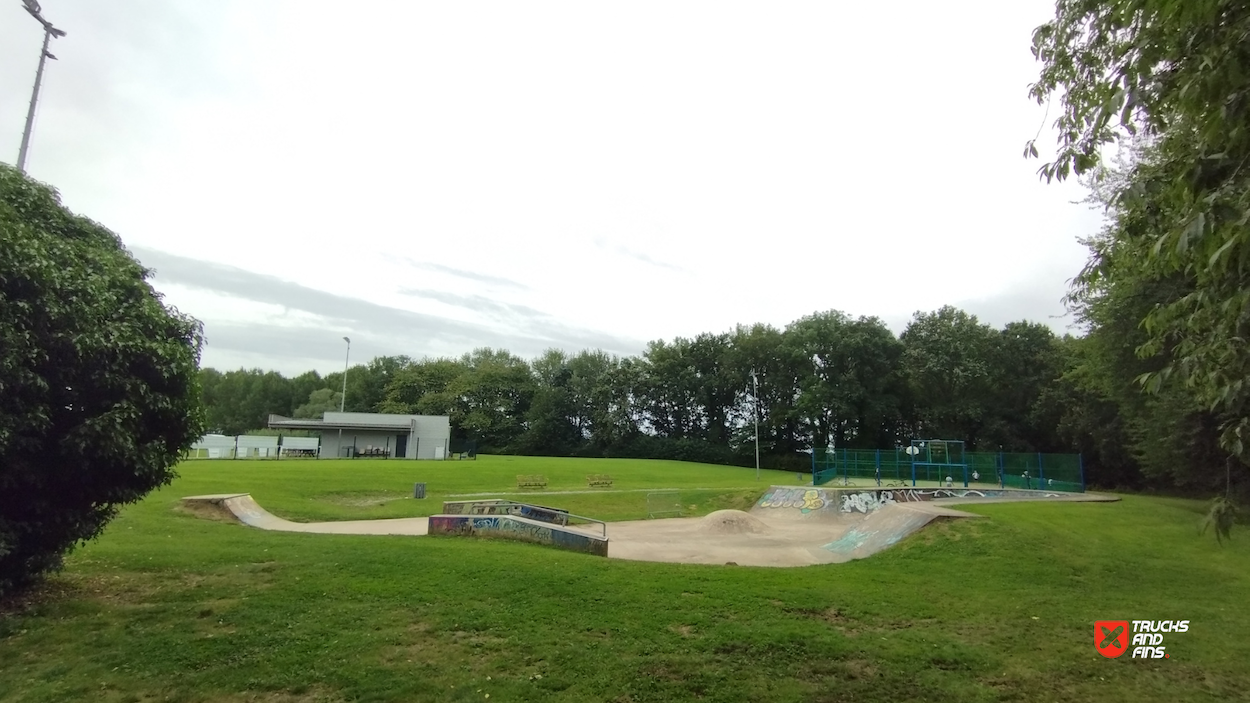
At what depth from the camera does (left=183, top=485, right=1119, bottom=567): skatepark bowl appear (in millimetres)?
14812

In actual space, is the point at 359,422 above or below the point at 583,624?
above

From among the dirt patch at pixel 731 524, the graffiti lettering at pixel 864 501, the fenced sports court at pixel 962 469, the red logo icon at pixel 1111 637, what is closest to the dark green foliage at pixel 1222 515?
the red logo icon at pixel 1111 637

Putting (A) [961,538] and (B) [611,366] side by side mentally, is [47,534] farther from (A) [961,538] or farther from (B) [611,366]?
(B) [611,366]

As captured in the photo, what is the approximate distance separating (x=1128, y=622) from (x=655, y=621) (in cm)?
646

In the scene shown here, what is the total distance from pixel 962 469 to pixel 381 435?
45338 mm

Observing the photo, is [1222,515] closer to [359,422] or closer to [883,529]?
[883,529]

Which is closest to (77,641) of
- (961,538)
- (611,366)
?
(961,538)

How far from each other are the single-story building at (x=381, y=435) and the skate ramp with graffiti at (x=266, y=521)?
128ft

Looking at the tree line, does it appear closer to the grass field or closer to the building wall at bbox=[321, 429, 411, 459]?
the grass field

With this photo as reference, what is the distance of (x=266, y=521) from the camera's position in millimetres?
17094

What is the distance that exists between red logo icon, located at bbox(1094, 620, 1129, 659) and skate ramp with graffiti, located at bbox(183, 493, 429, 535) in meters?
13.2

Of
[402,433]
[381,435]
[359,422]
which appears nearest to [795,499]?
[402,433]

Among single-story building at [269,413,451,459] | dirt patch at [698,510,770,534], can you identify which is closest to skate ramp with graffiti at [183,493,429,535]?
dirt patch at [698,510,770,534]

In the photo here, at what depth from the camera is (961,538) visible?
1462 cm
